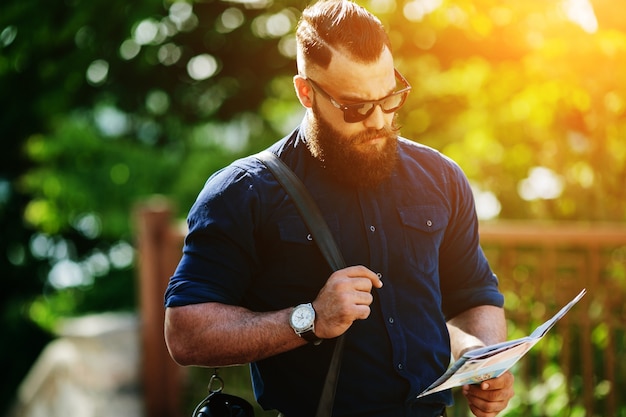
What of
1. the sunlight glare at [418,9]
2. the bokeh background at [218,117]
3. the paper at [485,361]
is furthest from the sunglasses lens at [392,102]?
the sunlight glare at [418,9]

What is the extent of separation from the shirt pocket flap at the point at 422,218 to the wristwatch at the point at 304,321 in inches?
16.2

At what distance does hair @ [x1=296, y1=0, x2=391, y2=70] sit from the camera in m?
2.16

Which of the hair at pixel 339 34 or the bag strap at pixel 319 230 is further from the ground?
the hair at pixel 339 34

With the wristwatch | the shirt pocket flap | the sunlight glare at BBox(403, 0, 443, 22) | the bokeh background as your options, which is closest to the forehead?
the shirt pocket flap

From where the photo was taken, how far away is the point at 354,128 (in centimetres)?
220

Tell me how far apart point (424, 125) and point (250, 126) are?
3102mm

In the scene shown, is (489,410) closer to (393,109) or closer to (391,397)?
(391,397)

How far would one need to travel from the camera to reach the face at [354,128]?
217 centimetres

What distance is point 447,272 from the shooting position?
2.50 metres

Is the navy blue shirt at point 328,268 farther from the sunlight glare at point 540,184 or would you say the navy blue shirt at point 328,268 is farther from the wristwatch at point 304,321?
the sunlight glare at point 540,184

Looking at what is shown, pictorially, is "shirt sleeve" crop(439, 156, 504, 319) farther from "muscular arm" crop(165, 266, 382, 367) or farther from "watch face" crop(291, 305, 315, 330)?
"watch face" crop(291, 305, 315, 330)

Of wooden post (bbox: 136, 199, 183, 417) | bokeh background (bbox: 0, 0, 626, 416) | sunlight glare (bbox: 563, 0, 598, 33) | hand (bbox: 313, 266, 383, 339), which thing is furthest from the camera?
wooden post (bbox: 136, 199, 183, 417)

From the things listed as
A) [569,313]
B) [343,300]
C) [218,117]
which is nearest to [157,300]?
[569,313]

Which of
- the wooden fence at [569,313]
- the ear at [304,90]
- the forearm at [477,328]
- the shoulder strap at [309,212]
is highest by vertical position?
the ear at [304,90]
